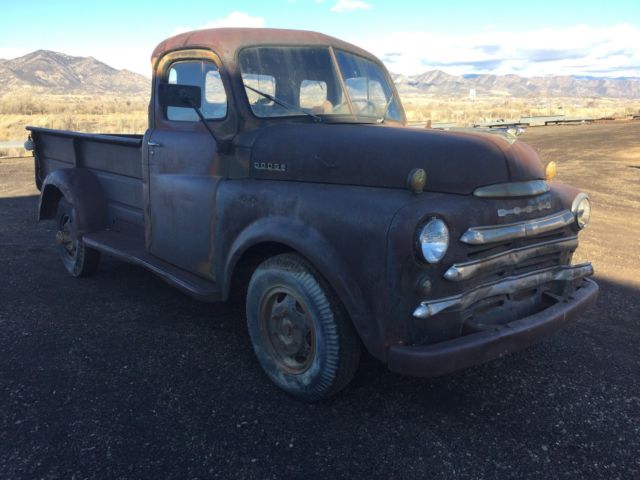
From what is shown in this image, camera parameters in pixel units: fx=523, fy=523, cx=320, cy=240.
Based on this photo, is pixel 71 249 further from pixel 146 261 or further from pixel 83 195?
pixel 146 261

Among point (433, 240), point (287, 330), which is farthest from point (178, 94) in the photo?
point (433, 240)

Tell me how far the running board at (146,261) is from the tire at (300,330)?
42 centimetres

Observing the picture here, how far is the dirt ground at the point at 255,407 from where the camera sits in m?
2.39

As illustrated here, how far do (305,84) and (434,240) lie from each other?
1.63 meters

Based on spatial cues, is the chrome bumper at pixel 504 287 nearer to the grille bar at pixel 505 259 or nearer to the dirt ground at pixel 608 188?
the grille bar at pixel 505 259

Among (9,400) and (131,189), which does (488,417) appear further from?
(131,189)

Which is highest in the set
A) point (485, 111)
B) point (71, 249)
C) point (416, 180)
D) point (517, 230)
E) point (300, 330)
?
point (485, 111)

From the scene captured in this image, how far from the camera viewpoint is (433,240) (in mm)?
2332

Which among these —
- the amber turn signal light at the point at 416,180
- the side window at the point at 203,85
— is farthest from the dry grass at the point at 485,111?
the amber turn signal light at the point at 416,180

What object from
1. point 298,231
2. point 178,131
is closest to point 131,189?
point 178,131

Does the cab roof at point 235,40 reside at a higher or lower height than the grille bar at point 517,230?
higher

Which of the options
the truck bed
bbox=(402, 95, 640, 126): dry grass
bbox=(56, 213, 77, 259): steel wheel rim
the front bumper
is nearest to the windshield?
the truck bed

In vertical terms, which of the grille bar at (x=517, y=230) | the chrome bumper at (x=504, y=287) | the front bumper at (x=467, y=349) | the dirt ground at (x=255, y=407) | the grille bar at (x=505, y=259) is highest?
the grille bar at (x=517, y=230)

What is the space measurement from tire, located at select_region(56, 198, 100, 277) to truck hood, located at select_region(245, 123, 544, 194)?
2562 mm
